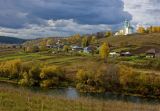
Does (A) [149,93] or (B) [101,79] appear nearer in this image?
(A) [149,93]

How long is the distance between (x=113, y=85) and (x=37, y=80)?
2156 centimetres

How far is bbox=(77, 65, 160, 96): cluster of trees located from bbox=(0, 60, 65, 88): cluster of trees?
21.1 feet

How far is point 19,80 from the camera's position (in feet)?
335

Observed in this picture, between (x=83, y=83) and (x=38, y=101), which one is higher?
(x=38, y=101)

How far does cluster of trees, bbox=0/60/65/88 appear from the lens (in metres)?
99.2

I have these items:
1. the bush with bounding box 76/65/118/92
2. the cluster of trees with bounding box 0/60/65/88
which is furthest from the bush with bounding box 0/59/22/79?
the bush with bounding box 76/65/118/92

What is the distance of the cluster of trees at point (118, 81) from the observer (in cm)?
9331

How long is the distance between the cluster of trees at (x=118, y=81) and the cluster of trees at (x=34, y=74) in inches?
254

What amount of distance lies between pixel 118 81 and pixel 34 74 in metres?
24.2

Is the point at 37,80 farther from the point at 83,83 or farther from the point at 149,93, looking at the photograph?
the point at 149,93

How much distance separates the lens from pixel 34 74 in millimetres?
103438

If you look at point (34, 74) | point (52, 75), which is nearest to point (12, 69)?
point (34, 74)

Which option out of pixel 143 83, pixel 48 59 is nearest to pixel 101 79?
pixel 143 83

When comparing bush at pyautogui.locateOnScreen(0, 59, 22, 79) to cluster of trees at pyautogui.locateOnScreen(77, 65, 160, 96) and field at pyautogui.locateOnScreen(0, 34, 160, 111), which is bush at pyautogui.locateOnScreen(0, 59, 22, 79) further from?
cluster of trees at pyautogui.locateOnScreen(77, 65, 160, 96)
